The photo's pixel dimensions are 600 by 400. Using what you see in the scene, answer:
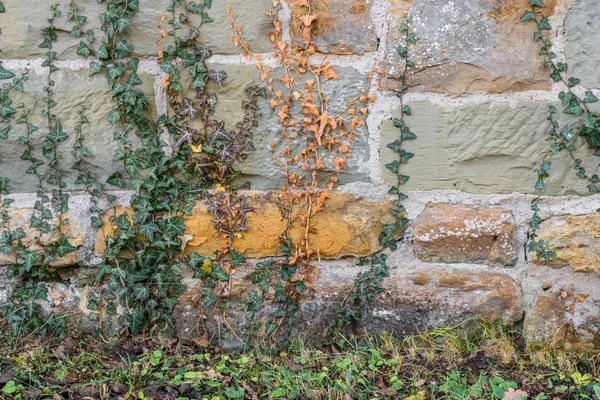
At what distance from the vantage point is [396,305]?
2.34 metres

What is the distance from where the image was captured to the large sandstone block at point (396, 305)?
7.54 ft

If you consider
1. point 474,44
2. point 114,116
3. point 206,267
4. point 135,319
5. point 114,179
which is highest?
point 474,44

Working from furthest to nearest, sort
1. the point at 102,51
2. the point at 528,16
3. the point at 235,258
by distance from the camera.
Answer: the point at 235,258 → the point at 102,51 → the point at 528,16

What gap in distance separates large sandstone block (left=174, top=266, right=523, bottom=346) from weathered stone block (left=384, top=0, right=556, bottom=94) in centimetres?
67

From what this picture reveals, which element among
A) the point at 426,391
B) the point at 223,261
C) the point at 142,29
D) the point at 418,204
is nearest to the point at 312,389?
A: the point at 426,391

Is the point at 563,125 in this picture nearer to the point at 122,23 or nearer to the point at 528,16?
the point at 528,16

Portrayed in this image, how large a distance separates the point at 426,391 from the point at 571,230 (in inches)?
29.6

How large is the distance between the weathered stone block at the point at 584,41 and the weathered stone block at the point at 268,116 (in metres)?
0.68

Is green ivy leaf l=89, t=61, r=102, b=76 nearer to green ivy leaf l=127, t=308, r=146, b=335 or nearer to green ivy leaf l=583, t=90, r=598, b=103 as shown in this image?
green ivy leaf l=127, t=308, r=146, b=335

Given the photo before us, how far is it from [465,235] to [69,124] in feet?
4.75

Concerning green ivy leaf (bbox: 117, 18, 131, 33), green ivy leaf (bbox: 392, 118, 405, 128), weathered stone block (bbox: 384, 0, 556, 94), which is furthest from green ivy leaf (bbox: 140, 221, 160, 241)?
weathered stone block (bbox: 384, 0, 556, 94)

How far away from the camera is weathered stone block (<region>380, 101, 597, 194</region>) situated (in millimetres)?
2234

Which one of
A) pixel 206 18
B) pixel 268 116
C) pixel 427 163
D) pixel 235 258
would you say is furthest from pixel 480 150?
pixel 206 18

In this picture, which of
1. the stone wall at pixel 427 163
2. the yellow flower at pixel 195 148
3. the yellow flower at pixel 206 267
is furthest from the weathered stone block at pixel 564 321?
the yellow flower at pixel 195 148
